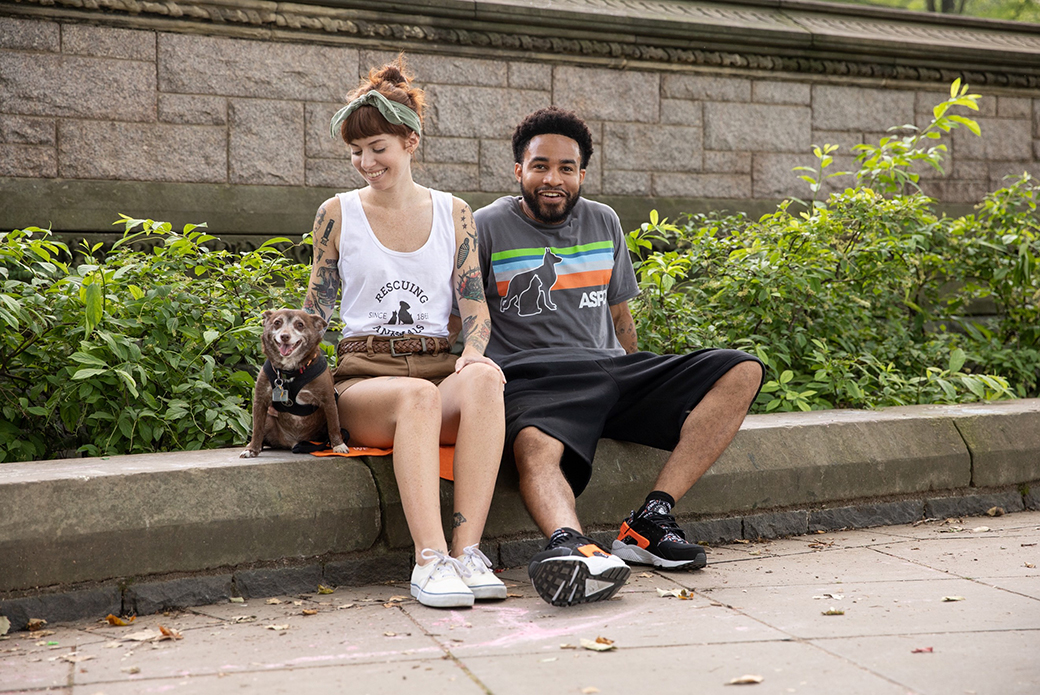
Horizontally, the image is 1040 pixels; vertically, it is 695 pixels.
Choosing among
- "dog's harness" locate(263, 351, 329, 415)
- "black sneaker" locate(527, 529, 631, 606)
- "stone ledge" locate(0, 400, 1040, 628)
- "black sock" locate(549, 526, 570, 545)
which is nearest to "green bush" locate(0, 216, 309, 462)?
"stone ledge" locate(0, 400, 1040, 628)

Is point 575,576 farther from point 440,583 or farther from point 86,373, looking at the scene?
point 86,373

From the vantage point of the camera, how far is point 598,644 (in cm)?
252

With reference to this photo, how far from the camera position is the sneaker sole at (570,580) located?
2836 mm

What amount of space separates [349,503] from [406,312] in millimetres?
700

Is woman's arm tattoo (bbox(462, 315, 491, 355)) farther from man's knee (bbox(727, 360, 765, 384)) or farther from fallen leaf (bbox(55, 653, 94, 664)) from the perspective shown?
fallen leaf (bbox(55, 653, 94, 664))

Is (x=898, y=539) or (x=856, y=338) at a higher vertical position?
(x=856, y=338)

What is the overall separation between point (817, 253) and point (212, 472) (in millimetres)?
3512

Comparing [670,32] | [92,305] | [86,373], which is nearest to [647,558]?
[86,373]

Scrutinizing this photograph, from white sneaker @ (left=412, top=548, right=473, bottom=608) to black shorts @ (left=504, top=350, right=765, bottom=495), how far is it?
592mm

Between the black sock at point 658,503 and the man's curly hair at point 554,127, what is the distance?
1369 millimetres

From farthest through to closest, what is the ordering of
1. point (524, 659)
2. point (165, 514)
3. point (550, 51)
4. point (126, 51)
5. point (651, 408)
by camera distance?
point (550, 51), point (126, 51), point (651, 408), point (165, 514), point (524, 659)

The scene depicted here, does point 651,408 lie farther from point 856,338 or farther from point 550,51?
point 550,51

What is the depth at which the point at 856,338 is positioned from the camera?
17.5 feet

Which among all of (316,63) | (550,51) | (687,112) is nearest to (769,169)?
(687,112)
